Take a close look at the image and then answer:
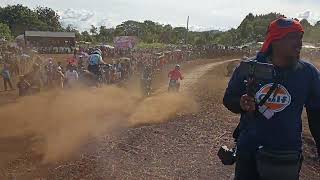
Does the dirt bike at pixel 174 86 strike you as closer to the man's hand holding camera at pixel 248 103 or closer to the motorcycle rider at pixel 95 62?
the motorcycle rider at pixel 95 62

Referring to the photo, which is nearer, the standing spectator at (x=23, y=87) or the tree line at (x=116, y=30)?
the standing spectator at (x=23, y=87)

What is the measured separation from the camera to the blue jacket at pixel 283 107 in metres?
3.01

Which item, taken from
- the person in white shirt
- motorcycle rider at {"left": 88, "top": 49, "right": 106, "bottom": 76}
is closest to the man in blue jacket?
motorcycle rider at {"left": 88, "top": 49, "right": 106, "bottom": 76}

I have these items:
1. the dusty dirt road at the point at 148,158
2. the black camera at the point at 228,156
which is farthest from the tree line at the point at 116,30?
the black camera at the point at 228,156

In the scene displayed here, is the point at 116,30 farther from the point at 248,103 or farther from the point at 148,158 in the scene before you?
the point at 248,103

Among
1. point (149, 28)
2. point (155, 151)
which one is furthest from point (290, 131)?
point (149, 28)

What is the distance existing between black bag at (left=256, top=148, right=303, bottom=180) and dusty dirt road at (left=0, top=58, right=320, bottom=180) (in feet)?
14.5

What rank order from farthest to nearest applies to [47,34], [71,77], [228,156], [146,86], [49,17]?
[49,17] < [47,34] < [146,86] < [71,77] < [228,156]

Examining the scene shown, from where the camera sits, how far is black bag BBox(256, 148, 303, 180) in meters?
2.95

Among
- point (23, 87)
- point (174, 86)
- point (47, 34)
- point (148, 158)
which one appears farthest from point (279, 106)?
point (47, 34)

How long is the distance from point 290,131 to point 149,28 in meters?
92.6

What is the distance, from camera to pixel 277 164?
2.96 m

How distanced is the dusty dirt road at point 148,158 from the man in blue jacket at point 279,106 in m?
4.40

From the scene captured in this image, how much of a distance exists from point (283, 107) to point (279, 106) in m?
0.03
